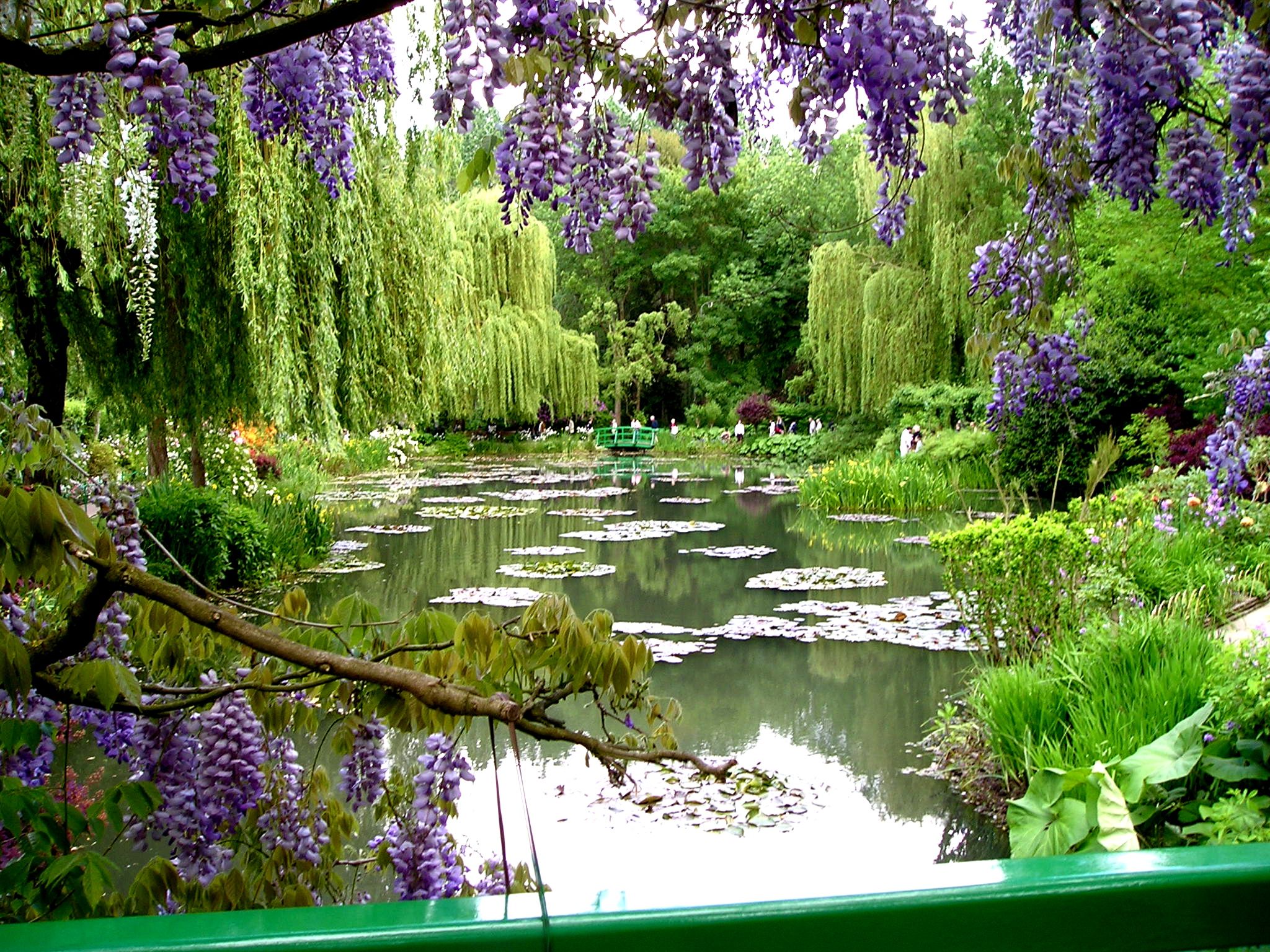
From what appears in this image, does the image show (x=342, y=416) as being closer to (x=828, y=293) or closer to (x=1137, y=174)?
(x=1137, y=174)

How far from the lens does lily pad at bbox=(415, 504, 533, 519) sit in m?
12.5

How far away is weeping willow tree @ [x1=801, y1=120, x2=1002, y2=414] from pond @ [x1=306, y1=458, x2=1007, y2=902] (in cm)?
420

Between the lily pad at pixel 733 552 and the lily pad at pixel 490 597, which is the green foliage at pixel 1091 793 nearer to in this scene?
the lily pad at pixel 490 597

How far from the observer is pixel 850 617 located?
271 inches

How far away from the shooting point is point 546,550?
995cm

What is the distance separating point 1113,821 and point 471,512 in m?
10.6

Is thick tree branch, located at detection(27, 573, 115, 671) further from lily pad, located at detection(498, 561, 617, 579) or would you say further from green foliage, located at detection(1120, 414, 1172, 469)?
green foliage, located at detection(1120, 414, 1172, 469)

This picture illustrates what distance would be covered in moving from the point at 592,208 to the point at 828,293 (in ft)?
52.6

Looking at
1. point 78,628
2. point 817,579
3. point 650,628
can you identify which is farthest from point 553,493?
point 78,628

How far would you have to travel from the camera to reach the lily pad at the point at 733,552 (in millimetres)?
9578

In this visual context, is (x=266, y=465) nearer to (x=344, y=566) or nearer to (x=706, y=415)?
(x=344, y=566)

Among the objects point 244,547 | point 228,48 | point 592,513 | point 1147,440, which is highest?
point 228,48

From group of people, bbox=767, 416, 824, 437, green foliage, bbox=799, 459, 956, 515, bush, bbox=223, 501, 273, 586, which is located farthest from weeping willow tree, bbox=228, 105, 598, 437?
group of people, bbox=767, 416, 824, 437

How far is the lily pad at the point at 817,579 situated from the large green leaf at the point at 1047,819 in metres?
4.80
